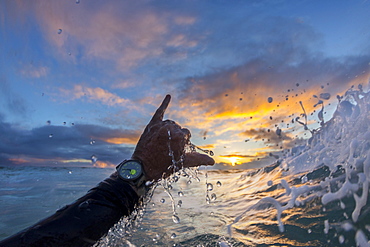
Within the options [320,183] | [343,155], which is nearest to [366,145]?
[343,155]

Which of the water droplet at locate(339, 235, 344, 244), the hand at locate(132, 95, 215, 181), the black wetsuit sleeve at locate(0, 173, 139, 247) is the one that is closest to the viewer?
the black wetsuit sleeve at locate(0, 173, 139, 247)

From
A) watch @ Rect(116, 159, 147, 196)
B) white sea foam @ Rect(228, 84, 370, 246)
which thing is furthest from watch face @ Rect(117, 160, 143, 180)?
white sea foam @ Rect(228, 84, 370, 246)

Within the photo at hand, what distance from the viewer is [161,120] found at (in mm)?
2109

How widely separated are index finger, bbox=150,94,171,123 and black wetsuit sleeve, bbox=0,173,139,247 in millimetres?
648

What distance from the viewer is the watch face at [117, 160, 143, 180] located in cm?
203

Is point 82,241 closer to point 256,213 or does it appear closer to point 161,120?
point 161,120

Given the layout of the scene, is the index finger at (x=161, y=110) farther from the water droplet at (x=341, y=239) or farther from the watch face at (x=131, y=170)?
the water droplet at (x=341, y=239)

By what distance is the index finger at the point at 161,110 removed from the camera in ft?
6.94

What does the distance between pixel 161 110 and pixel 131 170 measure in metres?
0.62

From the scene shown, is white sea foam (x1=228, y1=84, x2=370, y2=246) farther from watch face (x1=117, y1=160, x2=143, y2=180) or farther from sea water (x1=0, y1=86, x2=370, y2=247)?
watch face (x1=117, y1=160, x2=143, y2=180)

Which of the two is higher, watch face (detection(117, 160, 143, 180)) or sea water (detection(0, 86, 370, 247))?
watch face (detection(117, 160, 143, 180))

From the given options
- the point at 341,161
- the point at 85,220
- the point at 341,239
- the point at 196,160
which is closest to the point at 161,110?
the point at 196,160

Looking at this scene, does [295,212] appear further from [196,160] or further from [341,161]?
[196,160]

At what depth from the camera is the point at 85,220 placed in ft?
5.42
